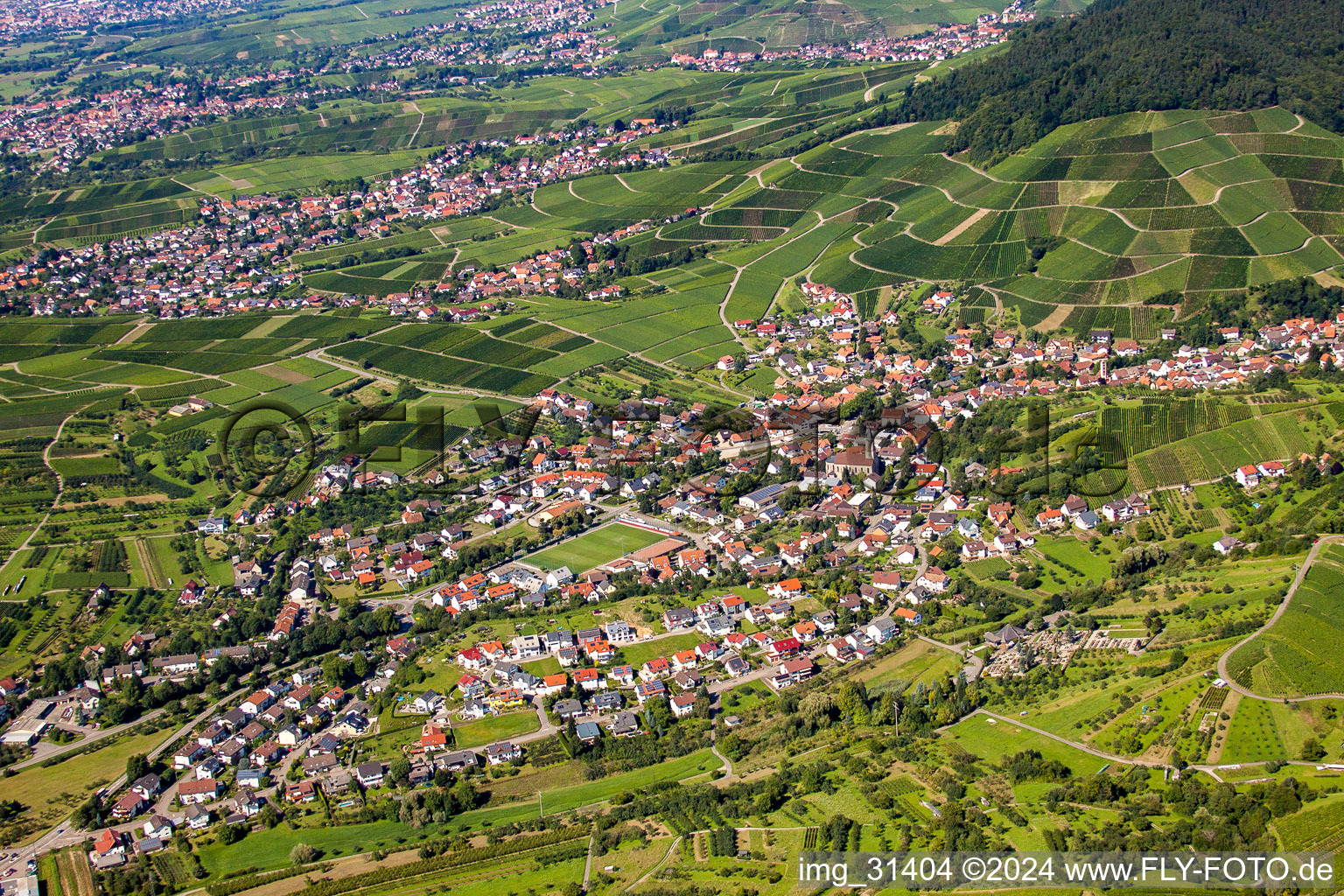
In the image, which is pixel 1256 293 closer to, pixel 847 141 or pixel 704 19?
pixel 847 141

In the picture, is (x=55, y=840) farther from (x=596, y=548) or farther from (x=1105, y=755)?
(x=1105, y=755)

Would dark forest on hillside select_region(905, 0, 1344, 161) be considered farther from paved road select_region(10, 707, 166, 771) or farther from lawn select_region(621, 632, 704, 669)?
paved road select_region(10, 707, 166, 771)

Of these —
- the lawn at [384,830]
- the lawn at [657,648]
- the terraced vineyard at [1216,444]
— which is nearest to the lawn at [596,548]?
the lawn at [657,648]

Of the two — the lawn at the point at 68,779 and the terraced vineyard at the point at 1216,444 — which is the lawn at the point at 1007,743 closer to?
the terraced vineyard at the point at 1216,444

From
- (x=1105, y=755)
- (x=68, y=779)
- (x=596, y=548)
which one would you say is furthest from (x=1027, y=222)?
(x=68, y=779)

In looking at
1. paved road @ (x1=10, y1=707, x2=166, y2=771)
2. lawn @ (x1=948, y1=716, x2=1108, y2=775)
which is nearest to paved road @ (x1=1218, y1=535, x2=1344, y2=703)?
lawn @ (x1=948, y1=716, x2=1108, y2=775)

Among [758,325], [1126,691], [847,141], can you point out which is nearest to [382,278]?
[758,325]
